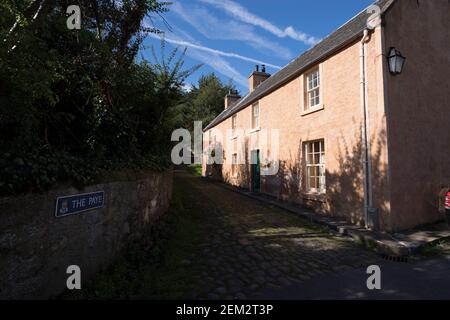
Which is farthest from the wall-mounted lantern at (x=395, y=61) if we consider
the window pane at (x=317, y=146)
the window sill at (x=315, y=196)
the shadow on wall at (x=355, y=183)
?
the window sill at (x=315, y=196)

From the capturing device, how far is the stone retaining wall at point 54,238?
3115mm

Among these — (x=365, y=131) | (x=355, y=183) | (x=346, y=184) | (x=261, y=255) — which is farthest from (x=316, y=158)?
(x=261, y=255)

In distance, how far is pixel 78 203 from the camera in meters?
4.07

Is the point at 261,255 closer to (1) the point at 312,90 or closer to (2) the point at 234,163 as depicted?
(1) the point at 312,90

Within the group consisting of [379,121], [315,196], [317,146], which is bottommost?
[315,196]

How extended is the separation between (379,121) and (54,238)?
7.63m

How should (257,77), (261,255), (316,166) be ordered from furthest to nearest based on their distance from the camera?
(257,77) < (316,166) < (261,255)

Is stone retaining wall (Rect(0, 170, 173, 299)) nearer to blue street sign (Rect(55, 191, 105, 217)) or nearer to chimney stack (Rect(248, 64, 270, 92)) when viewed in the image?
blue street sign (Rect(55, 191, 105, 217))

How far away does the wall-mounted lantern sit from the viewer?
26.0ft

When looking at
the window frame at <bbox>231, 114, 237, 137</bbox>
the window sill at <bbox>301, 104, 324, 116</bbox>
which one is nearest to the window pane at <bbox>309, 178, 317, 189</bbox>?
the window sill at <bbox>301, 104, 324, 116</bbox>

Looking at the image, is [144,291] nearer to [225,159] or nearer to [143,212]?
[143,212]

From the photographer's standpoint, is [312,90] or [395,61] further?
[312,90]

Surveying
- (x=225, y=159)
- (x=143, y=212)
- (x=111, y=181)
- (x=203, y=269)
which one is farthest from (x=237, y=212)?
(x=225, y=159)

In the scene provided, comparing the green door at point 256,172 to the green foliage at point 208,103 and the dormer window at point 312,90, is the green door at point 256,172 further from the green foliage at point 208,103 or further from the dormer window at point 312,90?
the green foliage at point 208,103
